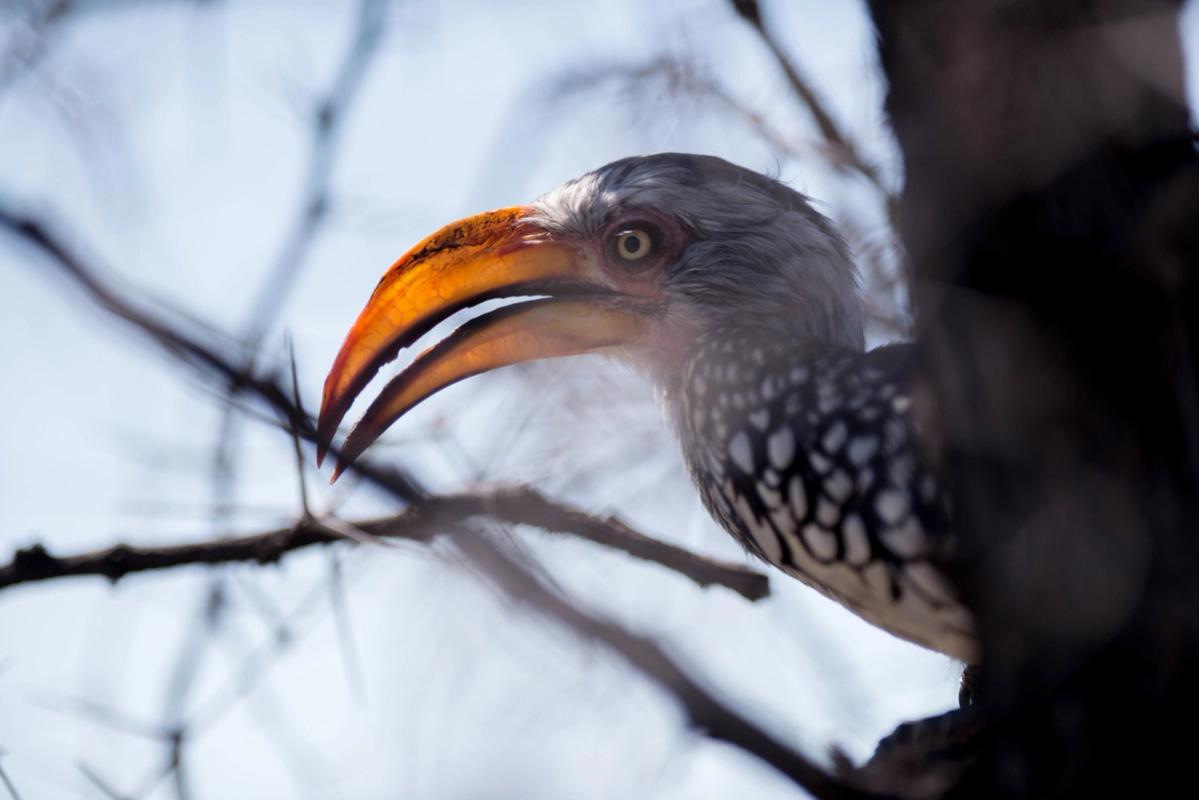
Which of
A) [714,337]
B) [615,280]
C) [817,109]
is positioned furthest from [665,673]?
[817,109]

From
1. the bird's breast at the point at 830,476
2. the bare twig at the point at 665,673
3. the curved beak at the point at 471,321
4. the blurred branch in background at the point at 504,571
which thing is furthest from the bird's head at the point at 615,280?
the bare twig at the point at 665,673

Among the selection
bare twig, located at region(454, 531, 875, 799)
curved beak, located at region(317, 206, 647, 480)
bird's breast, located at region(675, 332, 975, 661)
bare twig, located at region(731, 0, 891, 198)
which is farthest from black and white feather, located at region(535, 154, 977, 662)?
bare twig, located at region(454, 531, 875, 799)

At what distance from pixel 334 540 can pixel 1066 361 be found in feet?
4.84

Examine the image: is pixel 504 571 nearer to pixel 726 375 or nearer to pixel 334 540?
pixel 334 540

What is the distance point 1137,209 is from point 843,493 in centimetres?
96

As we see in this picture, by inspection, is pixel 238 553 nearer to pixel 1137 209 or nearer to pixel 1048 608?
pixel 1048 608

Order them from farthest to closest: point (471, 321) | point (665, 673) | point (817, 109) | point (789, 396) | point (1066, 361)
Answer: point (817, 109)
point (471, 321)
point (789, 396)
point (1066, 361)
point (665, 673)

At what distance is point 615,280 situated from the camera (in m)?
2.97

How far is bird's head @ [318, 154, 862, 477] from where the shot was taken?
→ 9.21 ft

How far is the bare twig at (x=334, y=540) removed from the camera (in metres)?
2.25

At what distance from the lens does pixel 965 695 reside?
109 inches

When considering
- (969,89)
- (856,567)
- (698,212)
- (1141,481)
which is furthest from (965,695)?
(969,89)

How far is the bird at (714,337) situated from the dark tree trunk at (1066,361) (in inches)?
31.3

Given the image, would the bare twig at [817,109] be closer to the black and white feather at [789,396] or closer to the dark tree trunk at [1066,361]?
the black and white feather at [789,396]
